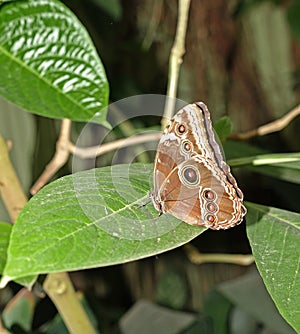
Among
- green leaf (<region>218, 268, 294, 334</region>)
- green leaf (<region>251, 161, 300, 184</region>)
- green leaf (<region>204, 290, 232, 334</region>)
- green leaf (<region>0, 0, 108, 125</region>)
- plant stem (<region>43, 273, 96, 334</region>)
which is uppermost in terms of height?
green leaf (<region>0, 0, 108, 125</region>)

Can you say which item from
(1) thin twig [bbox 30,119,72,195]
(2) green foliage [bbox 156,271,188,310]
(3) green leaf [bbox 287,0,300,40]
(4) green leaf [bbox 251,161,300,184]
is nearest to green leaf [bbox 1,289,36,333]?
(1) thin twig [bbox 30,119,72,195]

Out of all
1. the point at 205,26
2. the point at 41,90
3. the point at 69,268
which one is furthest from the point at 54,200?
the point at 205,26

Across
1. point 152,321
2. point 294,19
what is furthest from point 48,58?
point 294,19

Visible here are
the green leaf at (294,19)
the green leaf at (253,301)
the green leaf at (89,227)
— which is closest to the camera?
the green leaf at (89,227)

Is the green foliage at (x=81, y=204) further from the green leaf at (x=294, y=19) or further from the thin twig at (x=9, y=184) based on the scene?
the green leaf at (x=294, y=19)

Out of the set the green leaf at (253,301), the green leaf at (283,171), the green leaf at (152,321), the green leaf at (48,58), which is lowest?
the green leaf at (253,301)

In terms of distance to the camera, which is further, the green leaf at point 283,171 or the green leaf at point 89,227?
the green leaf at point 283,171

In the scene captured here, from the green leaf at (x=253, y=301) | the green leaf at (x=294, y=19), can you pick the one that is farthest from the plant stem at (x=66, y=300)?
the green leaf at (x=294, y=19)

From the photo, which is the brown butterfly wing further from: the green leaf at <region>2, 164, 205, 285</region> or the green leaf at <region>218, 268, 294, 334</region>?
the green leaf at <region>218, 268, 294, 334</region>
